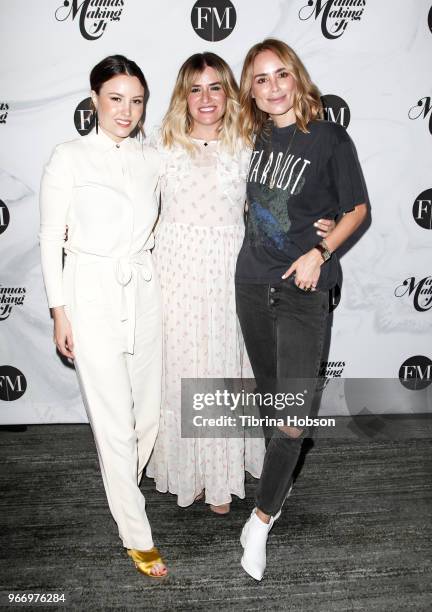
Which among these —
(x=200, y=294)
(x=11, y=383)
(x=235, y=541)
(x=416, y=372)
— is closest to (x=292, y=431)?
(x=235, y=541)

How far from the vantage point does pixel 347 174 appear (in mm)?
2096

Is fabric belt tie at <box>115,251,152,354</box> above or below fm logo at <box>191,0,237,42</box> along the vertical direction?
below

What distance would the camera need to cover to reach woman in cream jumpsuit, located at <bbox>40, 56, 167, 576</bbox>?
2121 millimetres

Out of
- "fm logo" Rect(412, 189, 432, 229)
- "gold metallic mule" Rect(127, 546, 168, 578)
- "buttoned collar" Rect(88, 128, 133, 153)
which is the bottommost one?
"gold metallic mule" Rect(127, 546, 168, 578)

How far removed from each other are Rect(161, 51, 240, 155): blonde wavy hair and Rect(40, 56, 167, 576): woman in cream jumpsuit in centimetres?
21

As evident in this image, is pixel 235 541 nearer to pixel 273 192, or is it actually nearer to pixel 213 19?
pixel 273 192

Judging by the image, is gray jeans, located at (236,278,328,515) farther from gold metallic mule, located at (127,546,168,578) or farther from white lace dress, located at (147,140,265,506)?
gold metallic mule, located at (127,546,168,578)

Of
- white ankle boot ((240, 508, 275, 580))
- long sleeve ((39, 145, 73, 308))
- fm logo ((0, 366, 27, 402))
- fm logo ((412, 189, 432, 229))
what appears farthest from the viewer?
fm logo ((0, 366, 27, 402))

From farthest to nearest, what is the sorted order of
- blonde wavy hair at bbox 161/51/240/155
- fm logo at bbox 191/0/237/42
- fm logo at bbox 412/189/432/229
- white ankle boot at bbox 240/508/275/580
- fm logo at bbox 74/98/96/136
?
fm logo at bbox 412/189/432/229
fm logo at bbox 74/98/96/136
fm logo at bbox 191/0/237/42
blonde wavy hair at bbox 161/51/240/155
white ankle boot at bbox 240/508/275/580

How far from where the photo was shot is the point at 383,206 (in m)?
3.26

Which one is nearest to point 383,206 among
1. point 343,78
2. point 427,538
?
point 343,78

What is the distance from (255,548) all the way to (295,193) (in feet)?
4.48

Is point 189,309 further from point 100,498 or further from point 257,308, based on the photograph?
point 100,498

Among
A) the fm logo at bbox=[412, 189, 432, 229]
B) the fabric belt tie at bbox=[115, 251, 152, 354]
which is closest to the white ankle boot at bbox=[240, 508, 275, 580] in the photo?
the fabric belt tie at bbox=[115, 251, 152, 354]
